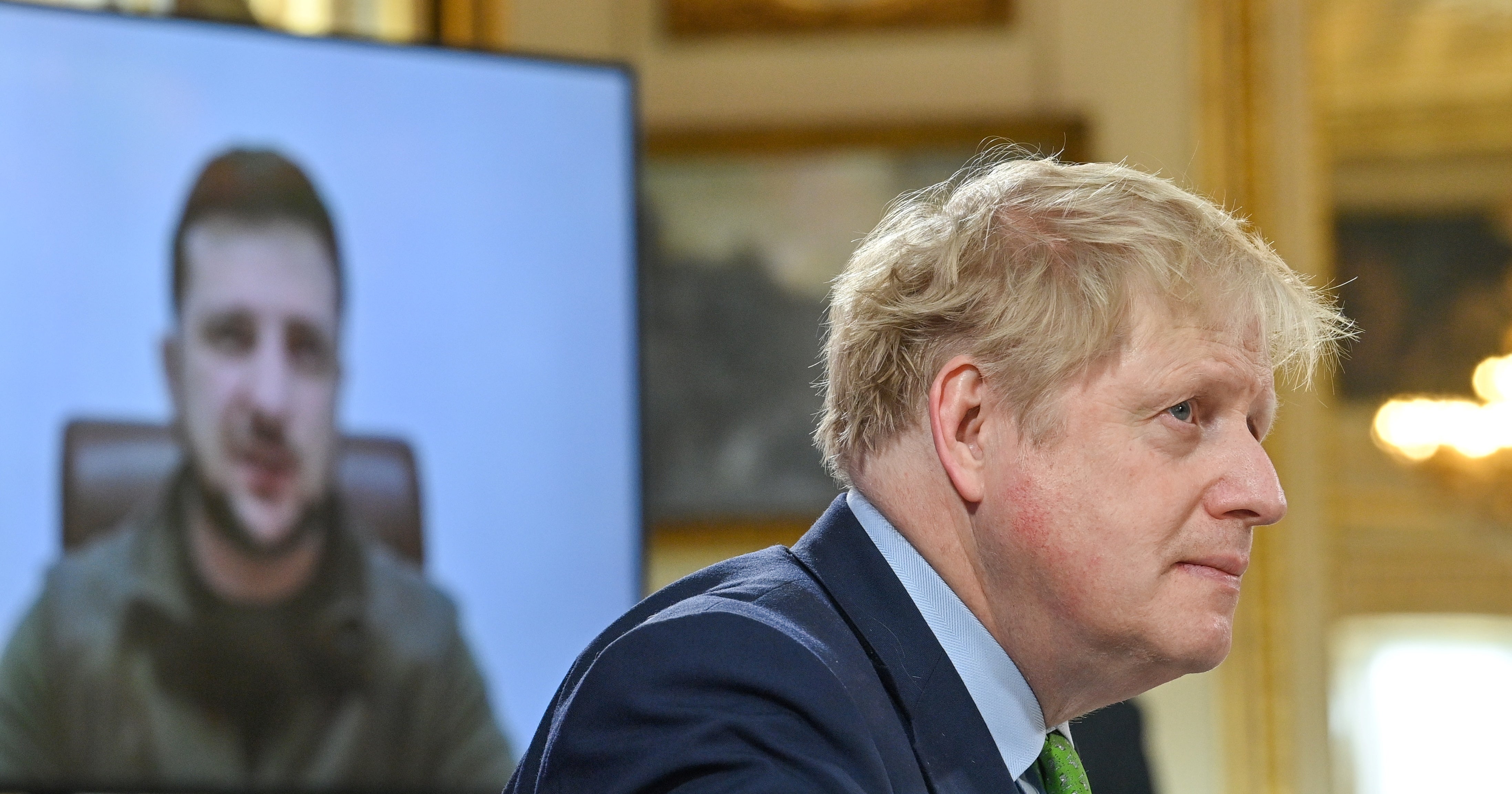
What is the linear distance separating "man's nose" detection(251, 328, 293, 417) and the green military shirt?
0.64ft

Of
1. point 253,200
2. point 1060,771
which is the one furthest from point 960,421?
point 253,200

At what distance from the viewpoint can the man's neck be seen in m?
2.73

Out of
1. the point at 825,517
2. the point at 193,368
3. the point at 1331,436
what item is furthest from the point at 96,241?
the point at 1331,436

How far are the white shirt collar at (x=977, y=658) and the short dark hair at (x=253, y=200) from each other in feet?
5.96

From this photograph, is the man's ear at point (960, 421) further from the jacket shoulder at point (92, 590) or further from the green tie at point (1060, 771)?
the jacket shoulder at point (92, 590)

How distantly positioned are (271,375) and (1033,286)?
73.6 inches

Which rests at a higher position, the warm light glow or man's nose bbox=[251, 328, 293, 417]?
man's nose bbox=[251, 328, 293, 417]

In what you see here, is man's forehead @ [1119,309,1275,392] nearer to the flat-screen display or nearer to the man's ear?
the man's ear

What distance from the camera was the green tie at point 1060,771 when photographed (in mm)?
1396

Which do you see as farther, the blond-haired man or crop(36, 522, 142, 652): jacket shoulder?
crop(36, 522, 142, 652): jacket shoulder

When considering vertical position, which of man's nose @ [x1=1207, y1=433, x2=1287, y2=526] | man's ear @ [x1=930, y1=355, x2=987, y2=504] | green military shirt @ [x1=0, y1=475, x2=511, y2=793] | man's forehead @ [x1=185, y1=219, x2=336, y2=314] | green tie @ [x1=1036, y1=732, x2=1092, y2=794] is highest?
man's forehead @ [x1=185, y1=219, x2=336, y2=314]

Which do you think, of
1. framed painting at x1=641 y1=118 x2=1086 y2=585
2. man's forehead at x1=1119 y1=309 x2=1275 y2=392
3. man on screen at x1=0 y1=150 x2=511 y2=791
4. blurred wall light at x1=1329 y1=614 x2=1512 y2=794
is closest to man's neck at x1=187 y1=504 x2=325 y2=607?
man on screen at x1=0 y1=150 x2=511 y2=791

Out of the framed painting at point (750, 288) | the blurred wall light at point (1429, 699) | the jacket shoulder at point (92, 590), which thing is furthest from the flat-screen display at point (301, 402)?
the blurred wall light at point (1429, 699)

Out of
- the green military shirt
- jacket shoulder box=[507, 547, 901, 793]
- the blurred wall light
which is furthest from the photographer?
the blurred wall light
